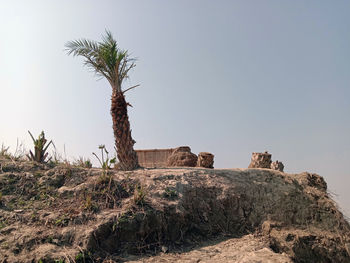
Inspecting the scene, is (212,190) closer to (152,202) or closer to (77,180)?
(152,202)

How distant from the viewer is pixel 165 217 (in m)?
6.11

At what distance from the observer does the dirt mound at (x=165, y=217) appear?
538cm

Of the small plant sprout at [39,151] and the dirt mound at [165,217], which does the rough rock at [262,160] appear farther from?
the small plant sprout at [39,151]

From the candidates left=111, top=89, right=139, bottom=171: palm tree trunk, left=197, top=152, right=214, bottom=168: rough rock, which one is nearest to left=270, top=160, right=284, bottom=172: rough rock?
left=197, top=152, right=214, bottom=168: rough rock

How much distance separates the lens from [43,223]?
18.9 feet

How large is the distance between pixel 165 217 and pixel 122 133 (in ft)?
11.7

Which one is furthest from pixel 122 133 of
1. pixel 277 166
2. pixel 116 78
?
pixel 277 166

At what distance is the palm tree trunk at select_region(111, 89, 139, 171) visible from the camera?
8875 mm

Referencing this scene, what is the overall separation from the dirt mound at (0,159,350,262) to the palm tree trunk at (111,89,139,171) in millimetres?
1575

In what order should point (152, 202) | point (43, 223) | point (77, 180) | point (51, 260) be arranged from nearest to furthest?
point (51, 260) < point (43, 223) < point (152, 202) < point (77, 180)

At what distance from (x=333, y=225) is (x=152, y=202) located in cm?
443

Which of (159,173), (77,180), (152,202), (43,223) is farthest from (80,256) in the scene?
(159,173)

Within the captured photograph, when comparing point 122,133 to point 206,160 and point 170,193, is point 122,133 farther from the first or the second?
point 206,160

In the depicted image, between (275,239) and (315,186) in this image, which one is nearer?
(275,239)
